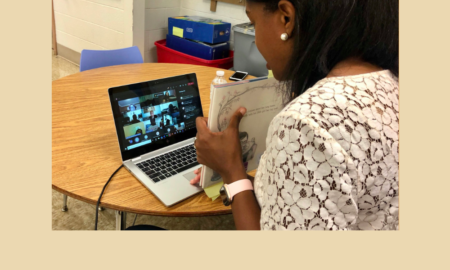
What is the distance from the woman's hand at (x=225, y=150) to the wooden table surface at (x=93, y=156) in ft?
0.38

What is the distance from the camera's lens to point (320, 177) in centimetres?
61

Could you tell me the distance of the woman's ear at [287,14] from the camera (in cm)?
69

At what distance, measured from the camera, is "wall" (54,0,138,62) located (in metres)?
3.20

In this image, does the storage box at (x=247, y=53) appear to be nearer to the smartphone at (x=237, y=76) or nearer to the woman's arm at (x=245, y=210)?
the smartphone at (x=237, y=76)

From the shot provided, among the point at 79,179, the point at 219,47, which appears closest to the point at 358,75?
the point at 79,179

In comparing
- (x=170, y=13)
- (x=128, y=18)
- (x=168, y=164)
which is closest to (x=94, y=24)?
(x=128, y=18)

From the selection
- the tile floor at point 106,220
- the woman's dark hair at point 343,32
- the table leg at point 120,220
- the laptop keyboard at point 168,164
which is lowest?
the tile floor at point 106,220

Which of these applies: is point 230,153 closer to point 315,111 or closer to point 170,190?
point 170,190

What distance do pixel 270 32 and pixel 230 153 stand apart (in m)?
0.32

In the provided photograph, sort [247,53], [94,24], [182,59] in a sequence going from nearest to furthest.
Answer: [247,53]
[182,59]
[94,24]

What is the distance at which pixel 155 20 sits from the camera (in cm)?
327

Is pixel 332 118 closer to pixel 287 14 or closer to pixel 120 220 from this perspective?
pixel 287 14

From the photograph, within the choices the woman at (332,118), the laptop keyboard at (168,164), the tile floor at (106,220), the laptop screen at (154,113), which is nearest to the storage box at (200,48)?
the tile floor at (106,220)

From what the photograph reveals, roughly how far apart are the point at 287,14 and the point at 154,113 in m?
0.55
